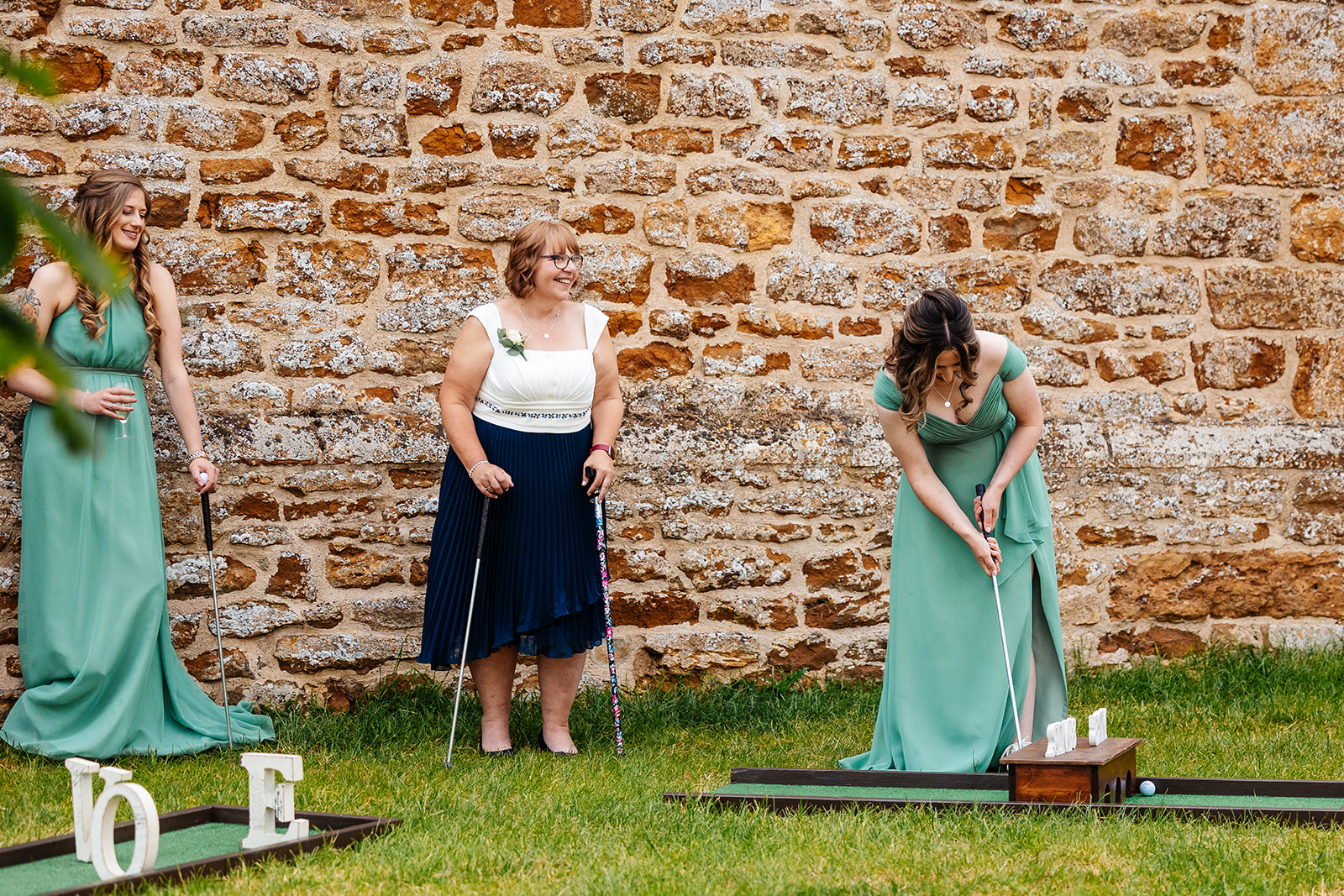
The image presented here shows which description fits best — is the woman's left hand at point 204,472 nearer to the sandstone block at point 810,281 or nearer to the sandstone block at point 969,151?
the sandstone block at point 810,281

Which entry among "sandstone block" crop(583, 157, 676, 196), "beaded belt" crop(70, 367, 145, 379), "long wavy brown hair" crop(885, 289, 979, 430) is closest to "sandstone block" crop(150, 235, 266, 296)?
"beaded belt" crop(70, 367, 145, 379)

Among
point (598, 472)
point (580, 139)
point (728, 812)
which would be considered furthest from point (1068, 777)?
point (580, 139)

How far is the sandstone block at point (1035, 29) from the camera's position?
5273mm

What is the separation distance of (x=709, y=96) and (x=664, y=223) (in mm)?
523

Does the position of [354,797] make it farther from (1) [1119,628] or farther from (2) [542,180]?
(1) [1119,628]

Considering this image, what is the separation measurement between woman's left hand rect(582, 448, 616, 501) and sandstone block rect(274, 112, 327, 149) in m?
1.65

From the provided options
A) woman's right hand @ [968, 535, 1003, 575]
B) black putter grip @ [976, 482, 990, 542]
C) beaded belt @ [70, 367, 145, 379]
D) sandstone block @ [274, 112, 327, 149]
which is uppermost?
sandstone block @ [274, 112, 327, 149]

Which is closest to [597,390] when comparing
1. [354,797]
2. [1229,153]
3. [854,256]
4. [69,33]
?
[854,256]

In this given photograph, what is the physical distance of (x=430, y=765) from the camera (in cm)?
419

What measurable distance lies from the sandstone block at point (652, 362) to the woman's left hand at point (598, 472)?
0.70m

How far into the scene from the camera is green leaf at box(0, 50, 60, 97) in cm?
90

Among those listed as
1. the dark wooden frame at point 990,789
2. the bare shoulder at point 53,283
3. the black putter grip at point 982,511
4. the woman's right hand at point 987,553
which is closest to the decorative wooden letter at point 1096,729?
the dark wooden frame at point 990,789

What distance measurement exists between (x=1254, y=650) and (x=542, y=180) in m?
3.39

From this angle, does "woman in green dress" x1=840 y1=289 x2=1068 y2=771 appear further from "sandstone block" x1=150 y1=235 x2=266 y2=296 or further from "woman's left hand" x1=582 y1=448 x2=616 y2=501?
"sandstone block" x1=150 y1=235 x2=266 y2=296
